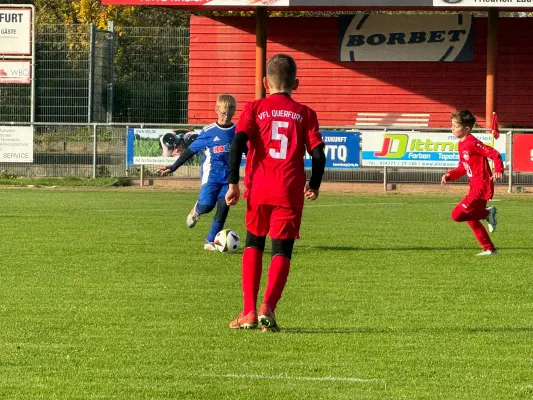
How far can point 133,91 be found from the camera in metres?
34.4

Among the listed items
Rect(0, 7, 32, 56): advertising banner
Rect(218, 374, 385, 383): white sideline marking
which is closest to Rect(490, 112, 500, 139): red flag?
Rect(218, 374, 385, 383): white sideline marking

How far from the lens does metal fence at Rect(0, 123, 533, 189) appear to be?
2759cm

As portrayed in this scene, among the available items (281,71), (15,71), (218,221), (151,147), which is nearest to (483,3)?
(151,147)

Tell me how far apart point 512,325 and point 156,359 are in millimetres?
2806

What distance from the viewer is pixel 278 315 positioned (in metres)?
9.02

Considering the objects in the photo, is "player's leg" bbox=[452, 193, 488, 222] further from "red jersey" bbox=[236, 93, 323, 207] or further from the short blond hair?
"red jersey" bbox=[236, 93, 323, 207]

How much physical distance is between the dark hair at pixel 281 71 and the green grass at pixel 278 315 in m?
1.64

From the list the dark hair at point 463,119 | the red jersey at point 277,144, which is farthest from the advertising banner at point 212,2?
the red jersey at point 277,144

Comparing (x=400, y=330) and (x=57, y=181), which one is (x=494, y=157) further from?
(x=57, y=181)

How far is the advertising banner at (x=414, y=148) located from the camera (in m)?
26.6

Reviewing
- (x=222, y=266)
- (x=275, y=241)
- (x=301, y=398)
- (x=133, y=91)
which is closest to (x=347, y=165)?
(x=133, y=91)

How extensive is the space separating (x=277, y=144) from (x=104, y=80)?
85.0 ft

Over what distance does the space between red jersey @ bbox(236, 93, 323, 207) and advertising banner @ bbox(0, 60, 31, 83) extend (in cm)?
2460

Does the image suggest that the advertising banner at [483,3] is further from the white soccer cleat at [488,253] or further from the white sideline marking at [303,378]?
the white sideline marking at [303,378]
